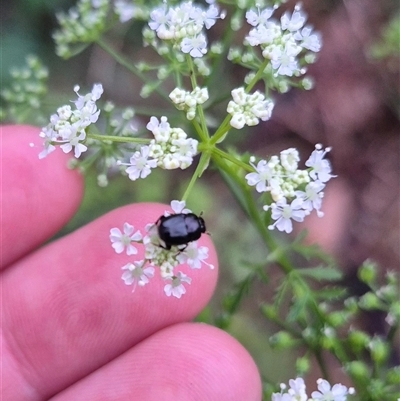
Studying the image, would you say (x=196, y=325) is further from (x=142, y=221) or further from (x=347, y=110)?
(x=347, y=110)

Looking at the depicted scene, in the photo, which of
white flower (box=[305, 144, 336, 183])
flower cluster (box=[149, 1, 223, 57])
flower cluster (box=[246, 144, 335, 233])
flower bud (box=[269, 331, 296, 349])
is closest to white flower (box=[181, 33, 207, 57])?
flower cluster (box=[149, 1, 223, 57])

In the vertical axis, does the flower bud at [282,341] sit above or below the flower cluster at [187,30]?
below

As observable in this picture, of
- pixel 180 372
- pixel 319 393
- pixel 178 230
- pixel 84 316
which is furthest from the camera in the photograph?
pixel 84 316

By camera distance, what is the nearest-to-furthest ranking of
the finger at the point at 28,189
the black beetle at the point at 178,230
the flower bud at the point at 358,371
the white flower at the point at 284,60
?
1. the black beetle at the point at 178,230
2. the white flower at the point at 284,60
3. the flower bud at the point at 358,371
4. the finger at the point at 28,189

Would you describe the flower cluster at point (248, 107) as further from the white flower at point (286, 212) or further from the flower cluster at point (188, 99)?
the white flower at point (286, 212)

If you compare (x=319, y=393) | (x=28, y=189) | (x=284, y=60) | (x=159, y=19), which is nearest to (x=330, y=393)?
(x=319, y=393)

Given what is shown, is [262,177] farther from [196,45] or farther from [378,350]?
[378,350]

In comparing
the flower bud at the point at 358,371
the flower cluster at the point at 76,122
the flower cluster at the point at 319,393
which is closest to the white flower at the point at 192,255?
the flower cluster at the point at 76,122
